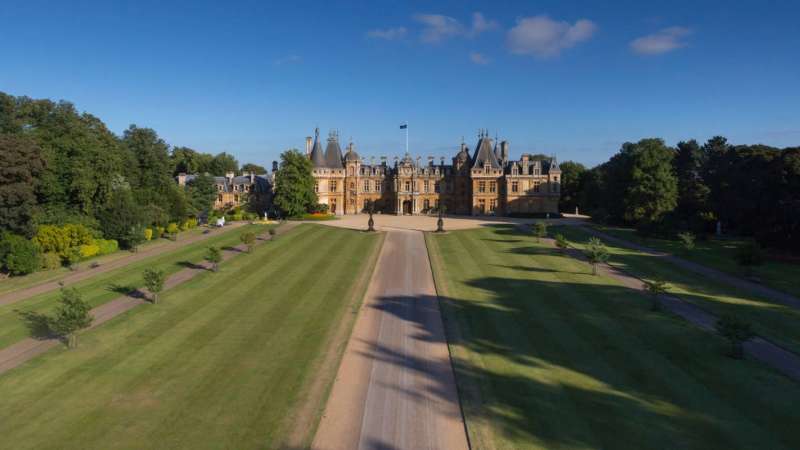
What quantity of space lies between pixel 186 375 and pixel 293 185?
58.1 metres

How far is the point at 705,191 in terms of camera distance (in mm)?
68562

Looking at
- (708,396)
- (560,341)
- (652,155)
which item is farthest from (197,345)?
(652,155)

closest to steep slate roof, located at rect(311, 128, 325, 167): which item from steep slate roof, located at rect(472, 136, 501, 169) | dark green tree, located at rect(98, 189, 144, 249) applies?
steep slate roof, located at rect(472, 136, 501, 169)

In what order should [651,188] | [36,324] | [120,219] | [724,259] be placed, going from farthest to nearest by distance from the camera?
[651,188]
[120,219]
[724,259]
[36,324]

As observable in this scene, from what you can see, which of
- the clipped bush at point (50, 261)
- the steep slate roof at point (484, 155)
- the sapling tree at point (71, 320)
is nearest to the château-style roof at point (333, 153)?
the steep slate roof at point (484, 155)

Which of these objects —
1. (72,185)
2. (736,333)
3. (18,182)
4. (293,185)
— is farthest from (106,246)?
(736,333)

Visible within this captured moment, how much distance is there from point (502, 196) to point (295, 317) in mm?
65473

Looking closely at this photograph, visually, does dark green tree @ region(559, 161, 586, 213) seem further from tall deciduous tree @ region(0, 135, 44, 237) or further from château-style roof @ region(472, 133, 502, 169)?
tall deciduous tree @ region(0, 135, 44, 237)

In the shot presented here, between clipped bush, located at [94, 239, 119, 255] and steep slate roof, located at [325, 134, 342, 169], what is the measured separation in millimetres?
46373

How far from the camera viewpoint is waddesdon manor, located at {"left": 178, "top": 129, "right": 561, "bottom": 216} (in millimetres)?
84438

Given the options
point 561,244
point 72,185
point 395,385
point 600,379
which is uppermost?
point 72,185

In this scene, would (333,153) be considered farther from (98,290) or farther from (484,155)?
(98,290)

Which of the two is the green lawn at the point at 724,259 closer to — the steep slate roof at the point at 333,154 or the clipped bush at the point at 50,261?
the steep slate roof at the point at 333,154

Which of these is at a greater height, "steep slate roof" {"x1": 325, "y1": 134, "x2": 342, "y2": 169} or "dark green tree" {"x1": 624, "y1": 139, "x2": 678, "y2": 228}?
"steep slate roof" {"x1": 325, "y1": 134, "x2": 342, "y2": 169}
